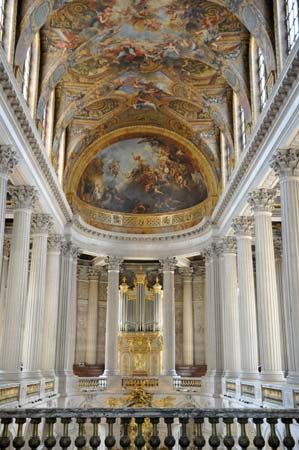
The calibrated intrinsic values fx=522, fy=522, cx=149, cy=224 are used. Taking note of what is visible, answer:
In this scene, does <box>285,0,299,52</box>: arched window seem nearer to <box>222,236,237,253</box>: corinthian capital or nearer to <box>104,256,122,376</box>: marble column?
<box>222,236,237,253</box>: corinthian capital

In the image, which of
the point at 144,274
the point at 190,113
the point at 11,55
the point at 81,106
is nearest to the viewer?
the point at 11,55

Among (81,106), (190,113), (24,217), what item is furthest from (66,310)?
(190,113)

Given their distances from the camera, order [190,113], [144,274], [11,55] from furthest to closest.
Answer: [144,274] → [190,113] → [11,55]

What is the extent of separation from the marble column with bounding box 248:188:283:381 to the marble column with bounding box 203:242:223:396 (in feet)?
25.6

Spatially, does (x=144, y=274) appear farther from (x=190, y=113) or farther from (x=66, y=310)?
(x=190, y=113)

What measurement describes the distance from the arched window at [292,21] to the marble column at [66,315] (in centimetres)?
1576

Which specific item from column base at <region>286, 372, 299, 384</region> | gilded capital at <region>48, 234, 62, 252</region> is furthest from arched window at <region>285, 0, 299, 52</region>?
gilded capital at <region>48, 234, 62, 252</region>

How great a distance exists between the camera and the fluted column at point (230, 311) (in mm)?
25391

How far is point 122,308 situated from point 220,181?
33.7 ft

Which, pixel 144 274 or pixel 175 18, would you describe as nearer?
pixel 175 18

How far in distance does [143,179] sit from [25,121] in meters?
14.9

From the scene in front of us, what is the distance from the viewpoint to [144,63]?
2409 centimetres

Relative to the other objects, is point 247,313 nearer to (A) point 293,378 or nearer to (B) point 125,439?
(A) point 293,378

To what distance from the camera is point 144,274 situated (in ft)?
111
